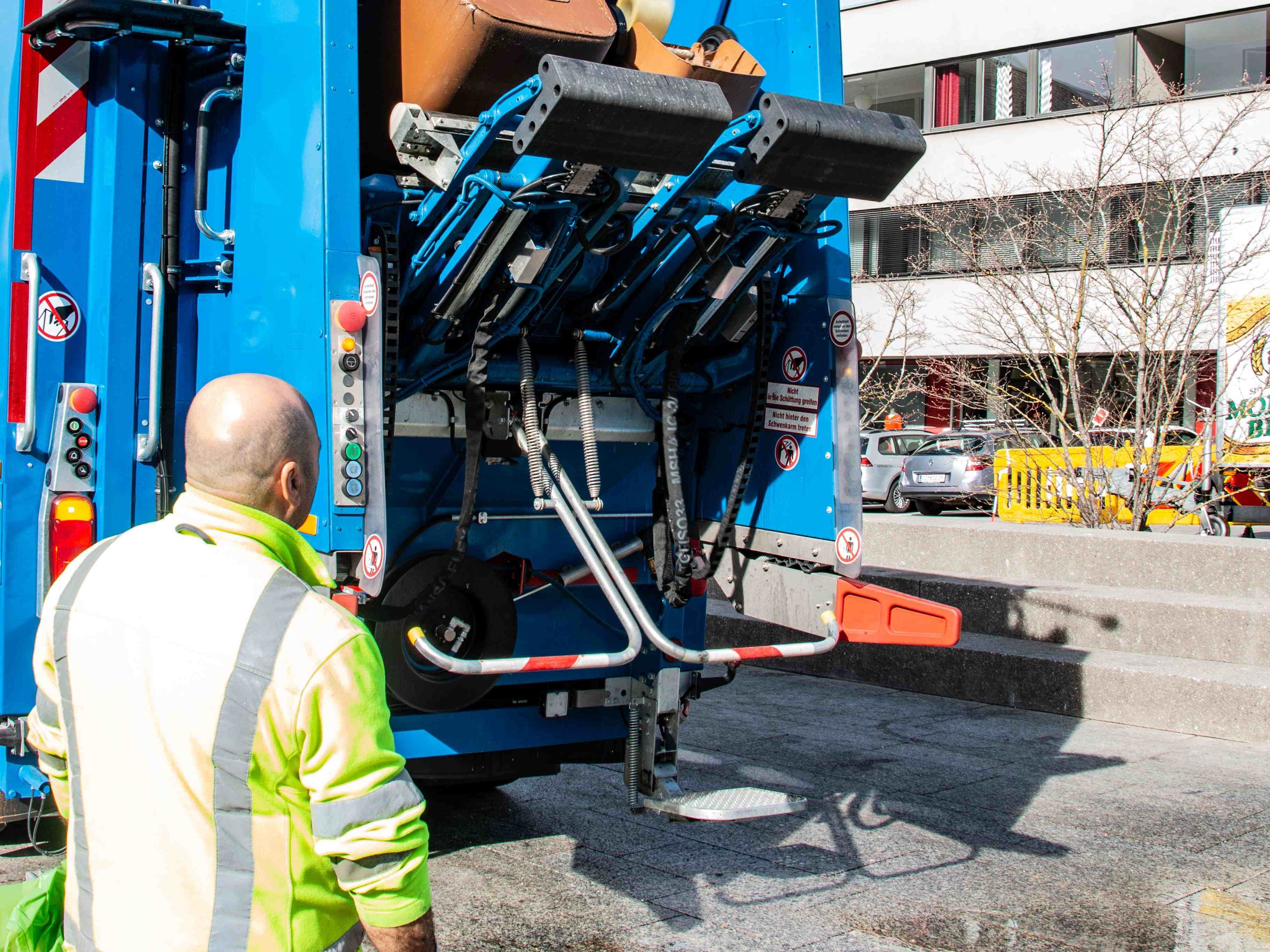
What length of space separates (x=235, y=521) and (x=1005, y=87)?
29271 mm

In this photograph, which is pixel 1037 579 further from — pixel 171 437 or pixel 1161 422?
pixel 171 437

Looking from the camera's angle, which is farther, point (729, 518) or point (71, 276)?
point (729, 518)

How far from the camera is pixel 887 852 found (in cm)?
506

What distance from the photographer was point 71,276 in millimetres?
4230

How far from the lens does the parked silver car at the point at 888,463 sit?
2192cm

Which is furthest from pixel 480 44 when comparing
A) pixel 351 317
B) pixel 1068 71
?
pixel 1068 71

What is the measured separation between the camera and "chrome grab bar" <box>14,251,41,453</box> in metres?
4.11

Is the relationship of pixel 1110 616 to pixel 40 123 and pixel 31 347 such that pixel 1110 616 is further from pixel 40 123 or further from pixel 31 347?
pixel 40 123

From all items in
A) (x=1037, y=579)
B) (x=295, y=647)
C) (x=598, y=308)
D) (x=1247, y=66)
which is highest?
(x=1247, y=66)

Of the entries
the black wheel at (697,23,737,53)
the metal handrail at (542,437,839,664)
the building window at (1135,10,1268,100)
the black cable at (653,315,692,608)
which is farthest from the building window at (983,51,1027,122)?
the metal handrail at (542,437,839,664)

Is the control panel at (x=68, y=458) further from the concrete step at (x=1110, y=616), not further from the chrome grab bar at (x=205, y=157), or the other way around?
the concrete step at (x=1110, y=616)

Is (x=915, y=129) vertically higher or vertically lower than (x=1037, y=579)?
higher

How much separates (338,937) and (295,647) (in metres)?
0.44

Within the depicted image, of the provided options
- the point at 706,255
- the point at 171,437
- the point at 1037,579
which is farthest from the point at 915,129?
the point at 1037,579
